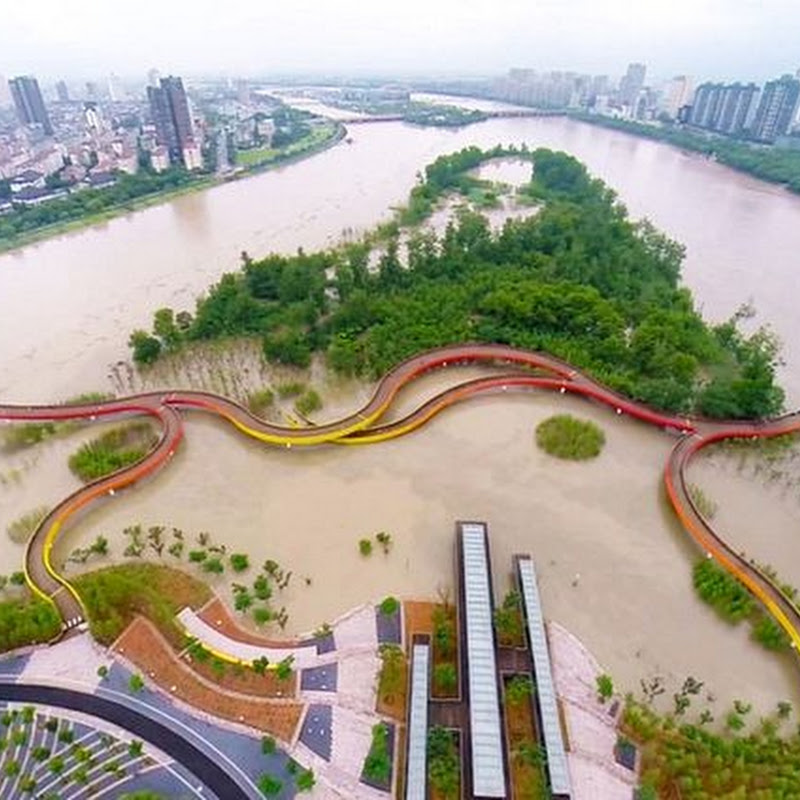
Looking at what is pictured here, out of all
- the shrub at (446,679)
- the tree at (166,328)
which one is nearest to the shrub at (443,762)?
the shrub at (446,679)

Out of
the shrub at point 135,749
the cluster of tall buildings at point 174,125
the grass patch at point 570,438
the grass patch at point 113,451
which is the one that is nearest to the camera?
the shrub at point 135,749

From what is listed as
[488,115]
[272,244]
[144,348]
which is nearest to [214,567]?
[144,348]

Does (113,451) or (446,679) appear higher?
(446,679)

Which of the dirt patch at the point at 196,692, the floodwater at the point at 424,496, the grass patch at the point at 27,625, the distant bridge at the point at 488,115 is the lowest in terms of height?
the distant bridge at the point at 488,115

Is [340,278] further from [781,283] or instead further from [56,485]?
[781,283]

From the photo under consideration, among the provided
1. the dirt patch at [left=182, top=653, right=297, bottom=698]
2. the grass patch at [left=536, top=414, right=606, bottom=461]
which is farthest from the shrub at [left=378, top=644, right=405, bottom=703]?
the grass patch at [left=536, top=414, right=606, bottom=461]

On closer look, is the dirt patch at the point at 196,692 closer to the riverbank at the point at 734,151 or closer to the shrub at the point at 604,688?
the shrub at the point at 604,688

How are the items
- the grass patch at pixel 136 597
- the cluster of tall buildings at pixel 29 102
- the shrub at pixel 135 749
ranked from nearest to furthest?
the shrub at pixel 135 749 < the grass patch at pixel 136 597 < the cluster of tall buildings at pixel 29 102

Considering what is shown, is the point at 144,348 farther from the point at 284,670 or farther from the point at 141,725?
the point at 284,670

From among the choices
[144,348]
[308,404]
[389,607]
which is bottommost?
[308,404]
